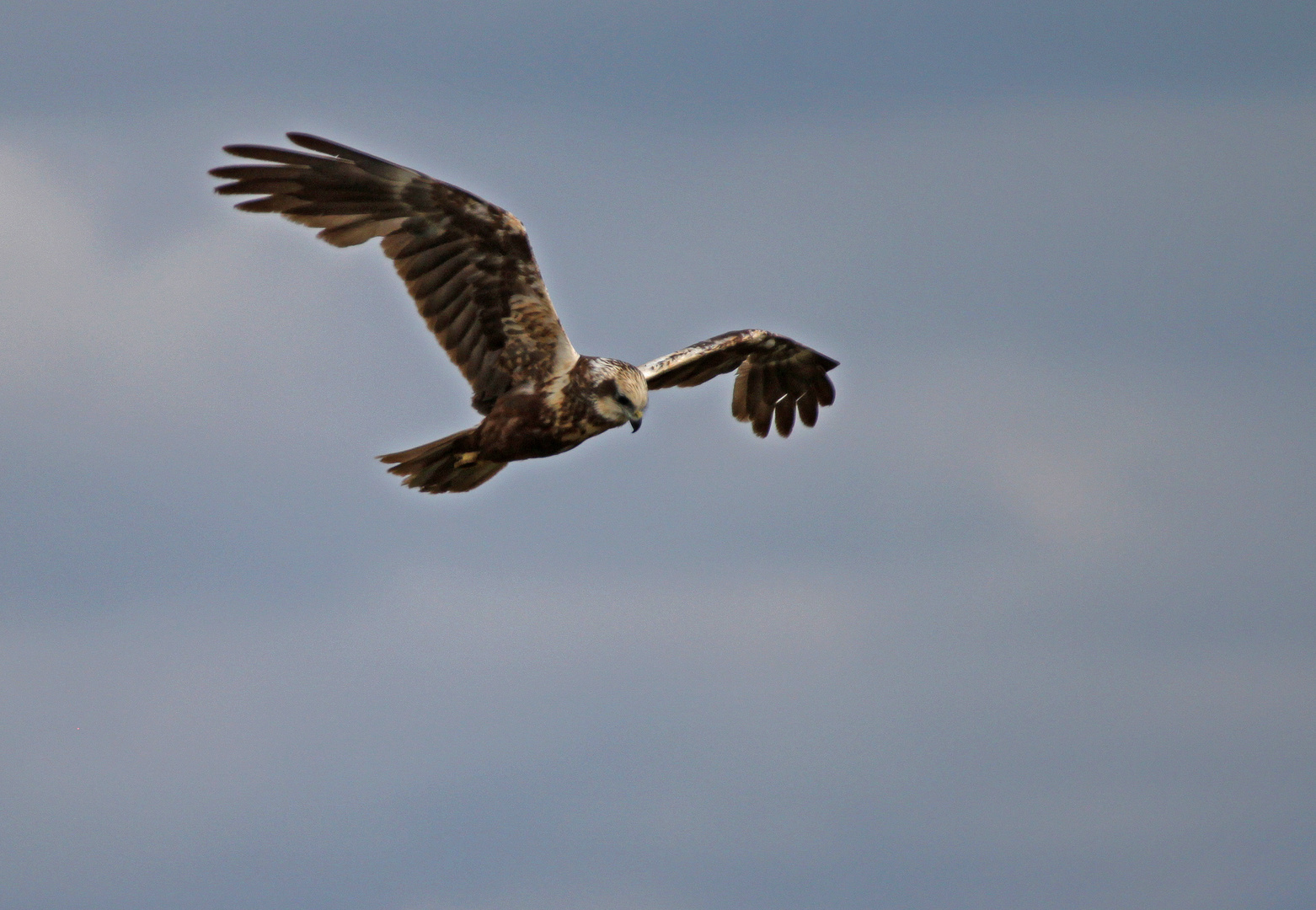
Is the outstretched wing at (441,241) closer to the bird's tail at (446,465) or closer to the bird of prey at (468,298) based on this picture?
the bird of prey at (468,298)

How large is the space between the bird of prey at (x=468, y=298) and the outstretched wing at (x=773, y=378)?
9.97ft

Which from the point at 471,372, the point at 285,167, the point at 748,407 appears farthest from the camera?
the point at 748,407

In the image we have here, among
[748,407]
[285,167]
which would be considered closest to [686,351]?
[748,407]

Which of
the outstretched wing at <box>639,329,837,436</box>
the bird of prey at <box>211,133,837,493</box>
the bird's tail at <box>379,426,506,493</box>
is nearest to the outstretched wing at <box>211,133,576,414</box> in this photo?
the bird of prey at <box>211,133,837,493</box>

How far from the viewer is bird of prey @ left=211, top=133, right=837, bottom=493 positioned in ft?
46.1

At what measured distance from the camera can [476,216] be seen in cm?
1420

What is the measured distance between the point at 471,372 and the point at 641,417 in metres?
1.62

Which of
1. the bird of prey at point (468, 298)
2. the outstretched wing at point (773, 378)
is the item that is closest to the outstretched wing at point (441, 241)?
the bird of prey at point (468, 298)

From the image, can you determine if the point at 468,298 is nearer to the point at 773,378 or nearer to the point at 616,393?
the point at 616,393

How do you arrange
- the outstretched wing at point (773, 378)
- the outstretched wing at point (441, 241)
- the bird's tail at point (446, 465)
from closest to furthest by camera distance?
1. the outstretched wing at point (441, 241)
2. the bird's tail at point (446, 465)
3. the outstretched wing at point (773, 378)

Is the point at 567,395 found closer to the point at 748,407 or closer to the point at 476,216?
the point at 476,216

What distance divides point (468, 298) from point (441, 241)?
0.56m

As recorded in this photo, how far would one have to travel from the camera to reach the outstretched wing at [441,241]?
45.9ft

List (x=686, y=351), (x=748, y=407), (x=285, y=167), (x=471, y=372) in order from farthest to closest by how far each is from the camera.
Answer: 1. (x=748, y=407)
2. (x=686, y=351)
3. (x=471, y=372)
4. (x=285, y=167)
